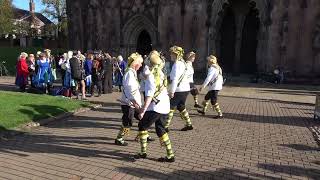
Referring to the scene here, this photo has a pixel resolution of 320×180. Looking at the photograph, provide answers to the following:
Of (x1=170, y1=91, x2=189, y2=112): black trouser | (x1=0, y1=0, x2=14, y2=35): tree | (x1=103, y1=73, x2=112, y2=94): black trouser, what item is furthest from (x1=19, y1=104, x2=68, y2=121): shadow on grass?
(x1=0, y1=0, x2=14, y2=35): tree

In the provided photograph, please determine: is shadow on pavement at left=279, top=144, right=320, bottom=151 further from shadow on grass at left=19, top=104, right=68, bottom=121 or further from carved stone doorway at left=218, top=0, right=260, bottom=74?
carved stone doorway at left=218, top=0, right=260, bottom=74

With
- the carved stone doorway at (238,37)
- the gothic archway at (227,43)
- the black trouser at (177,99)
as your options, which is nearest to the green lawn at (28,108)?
the black trouser at (177,99)

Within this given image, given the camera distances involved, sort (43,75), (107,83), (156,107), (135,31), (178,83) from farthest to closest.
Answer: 1. (135,31)
2. (107,83)
3. (43,75)
4. (178,83)
5. (156,107)

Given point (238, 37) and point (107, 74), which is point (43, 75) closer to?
point (107, 74)

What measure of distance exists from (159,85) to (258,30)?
2085cm

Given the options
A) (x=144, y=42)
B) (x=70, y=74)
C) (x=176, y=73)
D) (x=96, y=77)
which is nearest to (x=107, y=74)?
(x=96, y=77)

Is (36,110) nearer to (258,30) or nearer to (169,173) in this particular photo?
(169,173)

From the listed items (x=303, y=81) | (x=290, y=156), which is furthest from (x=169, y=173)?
(x=303, y=81)

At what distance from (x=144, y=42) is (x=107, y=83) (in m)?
15.7

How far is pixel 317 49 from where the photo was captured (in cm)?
2345

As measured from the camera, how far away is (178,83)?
31.1ft

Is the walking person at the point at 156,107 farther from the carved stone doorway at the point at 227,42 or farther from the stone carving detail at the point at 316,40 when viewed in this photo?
the carved stone doorway at the point at 227,42

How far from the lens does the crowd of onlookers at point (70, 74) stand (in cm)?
1539

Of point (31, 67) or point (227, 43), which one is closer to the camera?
point (31, 67)
